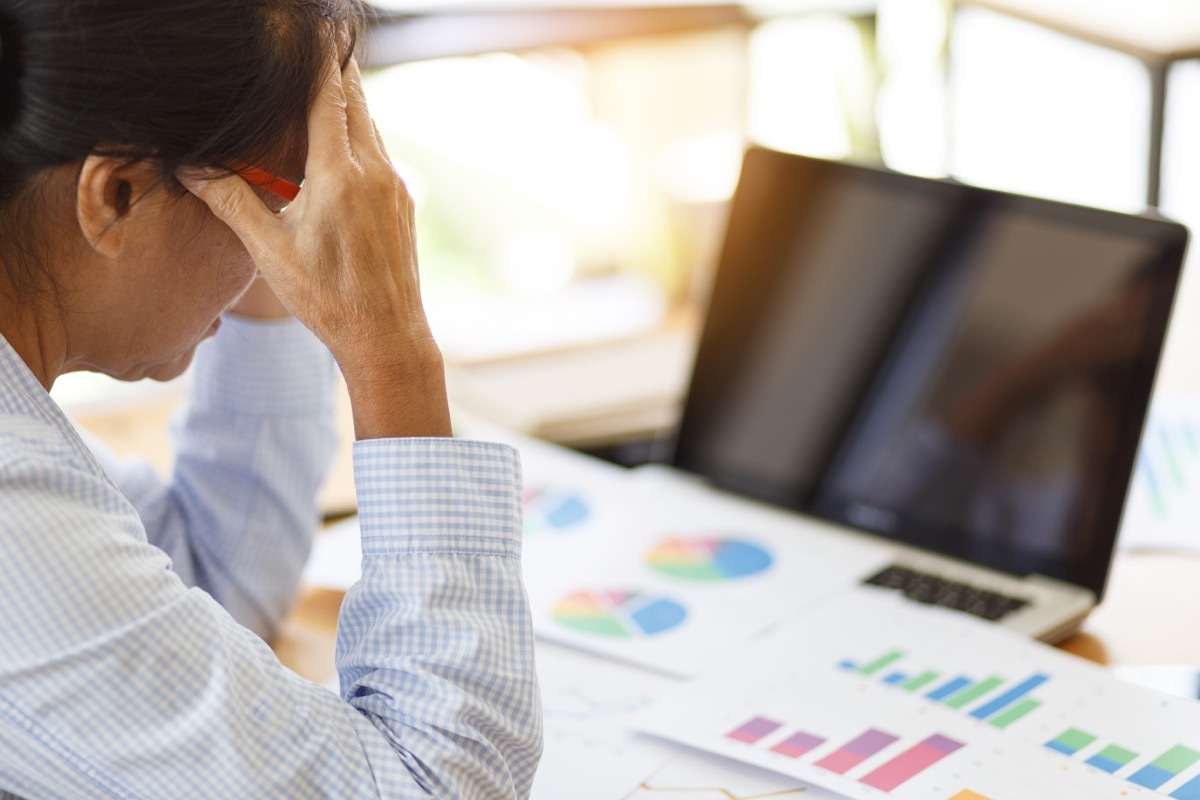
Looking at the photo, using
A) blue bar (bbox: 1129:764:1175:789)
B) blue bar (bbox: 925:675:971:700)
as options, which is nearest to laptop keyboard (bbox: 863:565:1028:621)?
blue bar (bbox: 925:675:971:700)

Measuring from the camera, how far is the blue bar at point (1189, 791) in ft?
2.31

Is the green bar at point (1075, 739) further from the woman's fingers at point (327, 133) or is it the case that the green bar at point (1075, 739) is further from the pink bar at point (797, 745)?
the woman's fingers at point (327, 133)

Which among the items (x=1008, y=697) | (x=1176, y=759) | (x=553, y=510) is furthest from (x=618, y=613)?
(x=1176, y=759)

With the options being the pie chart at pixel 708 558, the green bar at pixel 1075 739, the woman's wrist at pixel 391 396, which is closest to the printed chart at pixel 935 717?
the green bar at pixel 1075 739

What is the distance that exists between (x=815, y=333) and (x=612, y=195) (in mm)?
806

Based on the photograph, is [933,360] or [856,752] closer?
[856,752]

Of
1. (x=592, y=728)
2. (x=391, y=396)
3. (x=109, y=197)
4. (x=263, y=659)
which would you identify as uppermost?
(x=109, y=197)

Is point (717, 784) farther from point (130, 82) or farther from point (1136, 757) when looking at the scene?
point (130, 82)

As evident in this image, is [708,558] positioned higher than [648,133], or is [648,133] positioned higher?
[648,133]

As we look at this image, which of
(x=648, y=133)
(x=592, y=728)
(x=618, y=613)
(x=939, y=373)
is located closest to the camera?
(x=592, y=728)

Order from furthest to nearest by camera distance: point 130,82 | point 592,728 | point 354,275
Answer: point 592,728
point 354,275
point 130,82

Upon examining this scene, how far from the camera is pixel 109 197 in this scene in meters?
0.66

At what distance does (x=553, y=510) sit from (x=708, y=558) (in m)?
0.16

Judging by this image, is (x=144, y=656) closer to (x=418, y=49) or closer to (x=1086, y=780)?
(x=1086, y=780)
